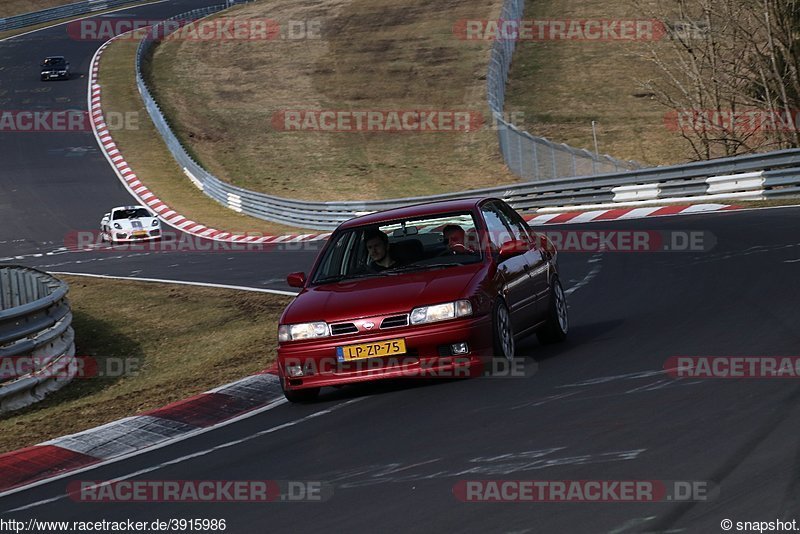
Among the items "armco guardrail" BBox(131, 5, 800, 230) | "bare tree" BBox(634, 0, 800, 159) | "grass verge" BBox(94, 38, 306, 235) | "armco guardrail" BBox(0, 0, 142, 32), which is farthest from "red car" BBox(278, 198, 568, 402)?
"armco guardrail" BBox(0, 0, 142, 32)

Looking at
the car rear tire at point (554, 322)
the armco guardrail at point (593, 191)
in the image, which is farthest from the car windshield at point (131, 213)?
the car rear tire at point (554, 322)

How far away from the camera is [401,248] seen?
10.3 meters

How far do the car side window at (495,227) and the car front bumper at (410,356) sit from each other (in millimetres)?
1230

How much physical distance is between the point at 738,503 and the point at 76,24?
78215 mm

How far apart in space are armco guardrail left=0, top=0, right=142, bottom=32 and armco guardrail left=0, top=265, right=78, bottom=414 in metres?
68.3

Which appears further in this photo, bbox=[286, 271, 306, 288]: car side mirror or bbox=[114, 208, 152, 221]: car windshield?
bbox=[114, 208, 152, 221]: car windshield

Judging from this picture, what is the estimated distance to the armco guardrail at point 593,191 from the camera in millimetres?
22672

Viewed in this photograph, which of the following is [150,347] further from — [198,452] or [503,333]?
[198,452]

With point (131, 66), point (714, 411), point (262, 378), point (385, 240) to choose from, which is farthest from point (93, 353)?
point (131, 66)

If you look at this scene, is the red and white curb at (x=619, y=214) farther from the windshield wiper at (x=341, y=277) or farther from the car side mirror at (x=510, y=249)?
the windshield wiper at (x=341, y=277)

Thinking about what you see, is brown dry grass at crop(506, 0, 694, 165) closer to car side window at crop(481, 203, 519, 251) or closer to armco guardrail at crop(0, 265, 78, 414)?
armco guardrail at crop(0, 265, 78, 414)

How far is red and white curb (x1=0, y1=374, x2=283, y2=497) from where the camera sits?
865cm

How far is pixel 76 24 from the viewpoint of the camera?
78500 millimetres

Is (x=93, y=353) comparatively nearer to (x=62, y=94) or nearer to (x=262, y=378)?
(x=262, y=378)
